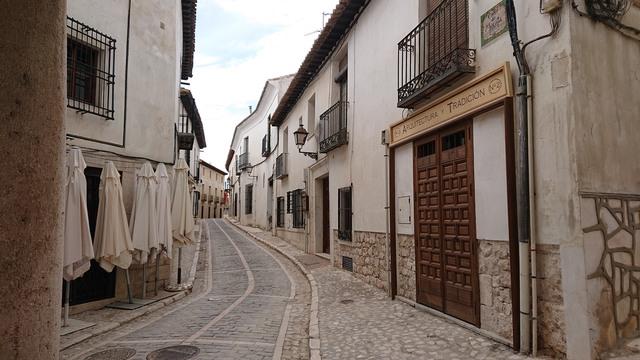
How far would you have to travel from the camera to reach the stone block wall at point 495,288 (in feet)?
14.9

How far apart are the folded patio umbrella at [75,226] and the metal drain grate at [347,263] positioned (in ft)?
18.1

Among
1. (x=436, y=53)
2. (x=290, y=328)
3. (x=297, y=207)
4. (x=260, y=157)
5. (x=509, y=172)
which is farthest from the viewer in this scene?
(x=260, y=157)

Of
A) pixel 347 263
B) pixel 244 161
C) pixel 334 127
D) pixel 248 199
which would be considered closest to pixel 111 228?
pixel 347 263

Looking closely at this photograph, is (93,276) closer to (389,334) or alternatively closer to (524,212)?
(389,334)

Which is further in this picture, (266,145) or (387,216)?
(266,145)

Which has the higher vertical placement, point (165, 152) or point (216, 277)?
point (165, 152)

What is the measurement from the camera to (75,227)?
5.59m

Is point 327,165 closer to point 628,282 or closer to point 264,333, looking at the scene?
point 264,333

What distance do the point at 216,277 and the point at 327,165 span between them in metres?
4.15

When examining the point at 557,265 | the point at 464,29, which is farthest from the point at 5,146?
the point at 464,29

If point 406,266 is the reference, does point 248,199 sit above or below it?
above

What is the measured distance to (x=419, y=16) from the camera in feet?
22.1

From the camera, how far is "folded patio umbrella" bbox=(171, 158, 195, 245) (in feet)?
26.6

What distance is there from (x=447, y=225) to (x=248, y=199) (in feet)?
80.7
